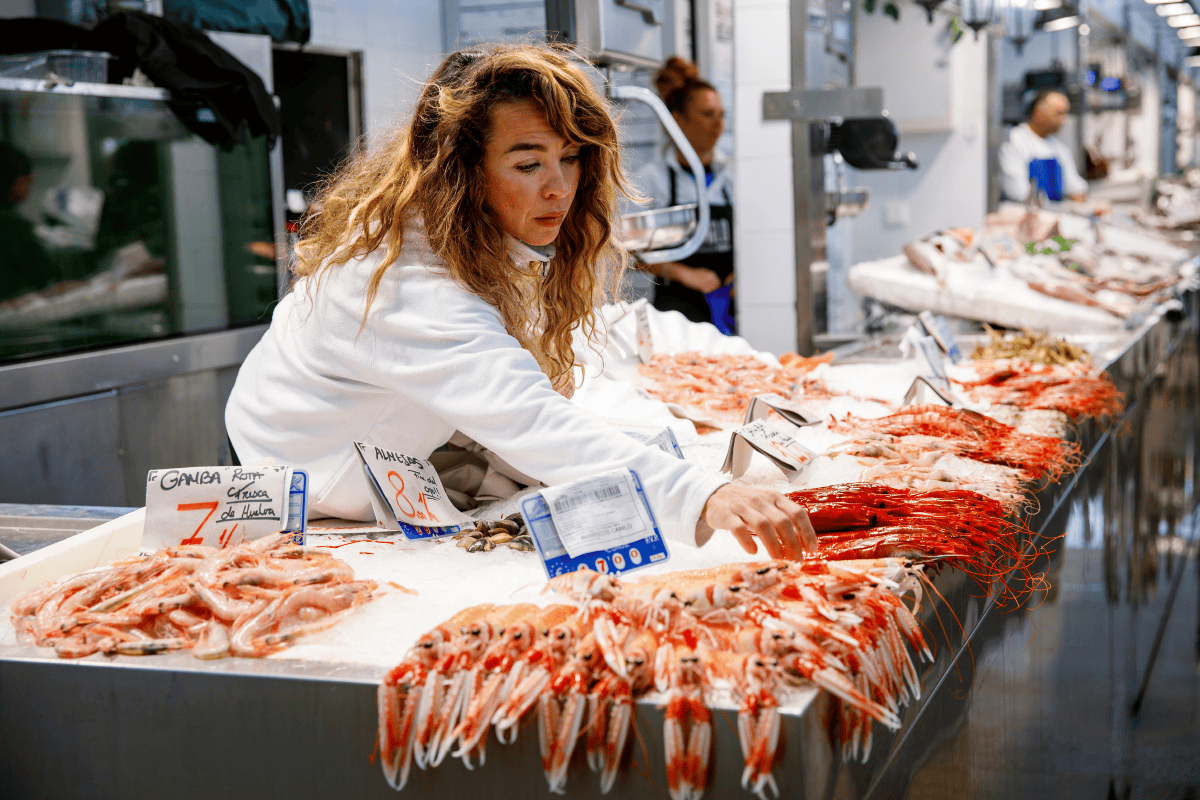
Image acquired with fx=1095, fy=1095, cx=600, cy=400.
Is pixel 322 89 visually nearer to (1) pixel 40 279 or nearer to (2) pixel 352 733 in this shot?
(1) pixel 40 279

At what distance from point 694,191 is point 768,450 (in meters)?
3.36

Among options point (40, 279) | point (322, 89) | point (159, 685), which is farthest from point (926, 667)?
point (322, 89)

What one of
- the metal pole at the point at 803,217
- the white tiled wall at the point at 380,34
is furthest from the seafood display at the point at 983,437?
the white tiled wall at the point at 380,34

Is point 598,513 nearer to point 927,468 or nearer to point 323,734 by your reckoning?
point 323,734

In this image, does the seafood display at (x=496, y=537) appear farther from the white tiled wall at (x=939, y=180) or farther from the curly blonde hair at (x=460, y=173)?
the white tiled wall at (x=939, y=180)

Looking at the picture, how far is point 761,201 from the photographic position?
5.61 metres

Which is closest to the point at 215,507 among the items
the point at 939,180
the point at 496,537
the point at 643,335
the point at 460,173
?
the point at 496,537

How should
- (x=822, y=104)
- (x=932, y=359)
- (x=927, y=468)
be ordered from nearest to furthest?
(x=927, y=468) → (x=932, y=359) → (x=822, y=104)

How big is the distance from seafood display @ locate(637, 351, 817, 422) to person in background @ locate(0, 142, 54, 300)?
1965 millimetres

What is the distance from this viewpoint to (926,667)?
143 centimetres

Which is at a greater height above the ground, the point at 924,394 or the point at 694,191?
the point at 694,191

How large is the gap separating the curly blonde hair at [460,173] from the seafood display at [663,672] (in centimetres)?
73

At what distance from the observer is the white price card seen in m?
1.43

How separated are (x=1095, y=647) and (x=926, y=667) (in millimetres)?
2171
